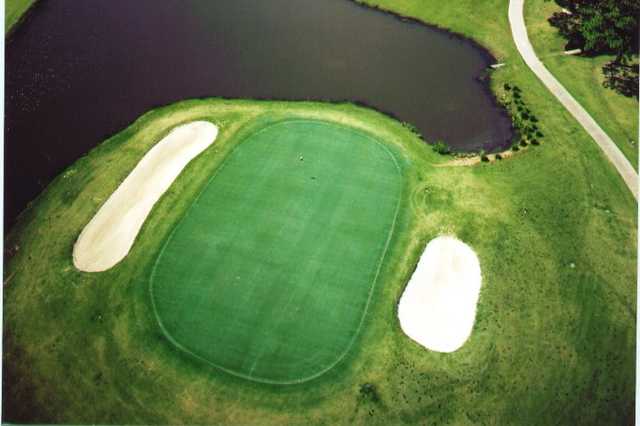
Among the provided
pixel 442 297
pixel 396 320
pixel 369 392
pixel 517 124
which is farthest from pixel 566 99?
pixel 369 392

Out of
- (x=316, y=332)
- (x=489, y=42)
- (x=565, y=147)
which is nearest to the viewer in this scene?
(x=316, y=332)

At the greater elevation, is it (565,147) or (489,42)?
(489,42)

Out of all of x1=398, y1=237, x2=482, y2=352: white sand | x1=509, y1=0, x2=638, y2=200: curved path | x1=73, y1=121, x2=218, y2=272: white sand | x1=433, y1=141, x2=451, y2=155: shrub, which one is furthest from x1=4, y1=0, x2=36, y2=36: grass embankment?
x1=509, y1=0, x2=638, y2=200: curved path

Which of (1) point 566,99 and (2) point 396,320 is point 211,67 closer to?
(2) point 396,320

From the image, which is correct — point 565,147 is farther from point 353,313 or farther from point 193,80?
point 193,80

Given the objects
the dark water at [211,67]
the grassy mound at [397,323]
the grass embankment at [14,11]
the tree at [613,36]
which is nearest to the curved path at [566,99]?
the grassy mound at [397,323]

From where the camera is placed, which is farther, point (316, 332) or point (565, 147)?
Result: point (565, 147)

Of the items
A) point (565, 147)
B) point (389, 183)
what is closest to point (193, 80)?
point (389, 183)

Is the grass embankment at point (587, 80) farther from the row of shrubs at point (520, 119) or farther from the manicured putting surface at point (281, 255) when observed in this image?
the manicured putting surface at point (281, 255)
